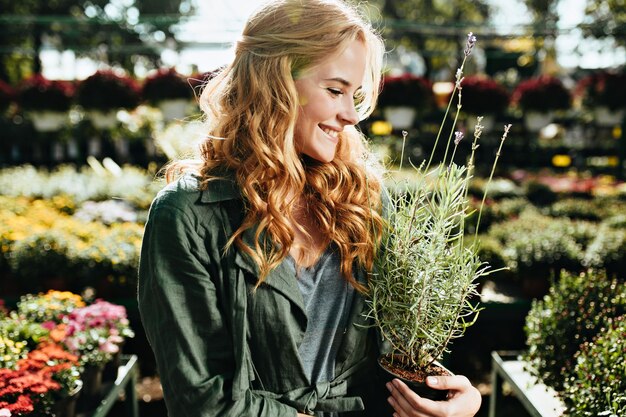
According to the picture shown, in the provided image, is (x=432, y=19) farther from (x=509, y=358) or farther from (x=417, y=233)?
(x=417, y=233)

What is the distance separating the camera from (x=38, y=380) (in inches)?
82.1

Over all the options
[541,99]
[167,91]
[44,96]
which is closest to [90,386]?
[167,91]

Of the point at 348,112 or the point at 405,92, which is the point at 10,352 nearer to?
the point at 348,112

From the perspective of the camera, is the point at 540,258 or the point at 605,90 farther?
the point at 605,90

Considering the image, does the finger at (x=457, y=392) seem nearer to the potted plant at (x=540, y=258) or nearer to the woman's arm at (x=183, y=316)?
the woman's arm at (x=183, y=316)

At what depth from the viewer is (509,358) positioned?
10.2 ft

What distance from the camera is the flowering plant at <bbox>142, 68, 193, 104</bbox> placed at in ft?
24.6

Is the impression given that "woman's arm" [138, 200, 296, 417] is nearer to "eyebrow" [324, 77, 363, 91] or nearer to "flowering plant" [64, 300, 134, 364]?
"eyebrow" [324, 77, 363, 91]

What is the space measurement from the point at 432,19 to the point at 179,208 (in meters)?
21.8

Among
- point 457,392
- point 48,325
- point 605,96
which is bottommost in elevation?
point 48,325

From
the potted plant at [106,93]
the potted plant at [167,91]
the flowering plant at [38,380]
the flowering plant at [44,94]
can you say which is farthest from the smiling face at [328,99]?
the flowering plant at [44,94]

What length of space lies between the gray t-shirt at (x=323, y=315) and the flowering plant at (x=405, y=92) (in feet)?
20.3

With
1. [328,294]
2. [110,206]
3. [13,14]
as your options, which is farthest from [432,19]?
[328,294]

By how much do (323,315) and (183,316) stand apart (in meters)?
0.44
